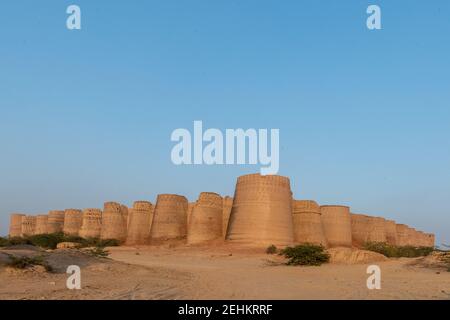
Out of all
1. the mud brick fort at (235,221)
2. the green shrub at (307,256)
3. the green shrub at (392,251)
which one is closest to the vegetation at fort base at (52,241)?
the mud brick fort at (235,221)

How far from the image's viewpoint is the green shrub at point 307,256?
14.2 metres

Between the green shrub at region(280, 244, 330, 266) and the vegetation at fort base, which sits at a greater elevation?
the green shrub at region(280, 244, 330, 266)

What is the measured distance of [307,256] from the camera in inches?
568

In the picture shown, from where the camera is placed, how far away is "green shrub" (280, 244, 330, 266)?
14242mm

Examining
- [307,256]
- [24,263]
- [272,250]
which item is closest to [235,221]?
[272,250]

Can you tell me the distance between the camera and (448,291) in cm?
735

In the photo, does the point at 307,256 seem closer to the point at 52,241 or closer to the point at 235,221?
the point at 235,221

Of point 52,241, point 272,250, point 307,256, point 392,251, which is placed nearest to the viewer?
point 307,256

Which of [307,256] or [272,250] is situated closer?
[307,256]

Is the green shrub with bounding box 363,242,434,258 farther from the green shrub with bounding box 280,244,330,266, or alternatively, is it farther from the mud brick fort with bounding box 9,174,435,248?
the green shrub with bounding box 280,244,330,266

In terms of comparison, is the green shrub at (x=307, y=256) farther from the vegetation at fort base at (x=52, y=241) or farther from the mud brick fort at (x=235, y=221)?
the vegetation at fort base at (x=52, y=241)

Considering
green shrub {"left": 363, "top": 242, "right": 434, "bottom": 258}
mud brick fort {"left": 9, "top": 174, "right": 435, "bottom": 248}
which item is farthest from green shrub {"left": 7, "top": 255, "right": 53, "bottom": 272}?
green shrub {"left": 363, "top": 242, "right": 434, "bottom": 258}
